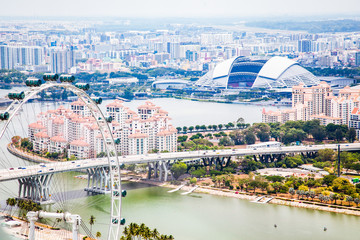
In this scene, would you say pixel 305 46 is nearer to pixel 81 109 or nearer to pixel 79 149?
pixel 81 109

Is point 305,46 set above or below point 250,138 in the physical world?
above

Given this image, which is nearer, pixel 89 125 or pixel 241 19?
pixel 89 125

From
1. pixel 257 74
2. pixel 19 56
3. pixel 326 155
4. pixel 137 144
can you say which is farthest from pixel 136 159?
pixel 19 56

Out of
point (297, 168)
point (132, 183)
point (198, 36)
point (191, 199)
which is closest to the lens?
point (191, 199)

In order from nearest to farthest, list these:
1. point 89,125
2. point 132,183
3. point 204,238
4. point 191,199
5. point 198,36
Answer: point 204,238
point 191,199
point 132,183
point 89,125
point 198,36

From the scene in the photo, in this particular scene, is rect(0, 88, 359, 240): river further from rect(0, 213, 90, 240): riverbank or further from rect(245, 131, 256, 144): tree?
rect(245, 131, 256, 144): tree

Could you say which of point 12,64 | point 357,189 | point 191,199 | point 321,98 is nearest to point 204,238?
point 191,199

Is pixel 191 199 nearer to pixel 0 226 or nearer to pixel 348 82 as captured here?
pixel 0 226
